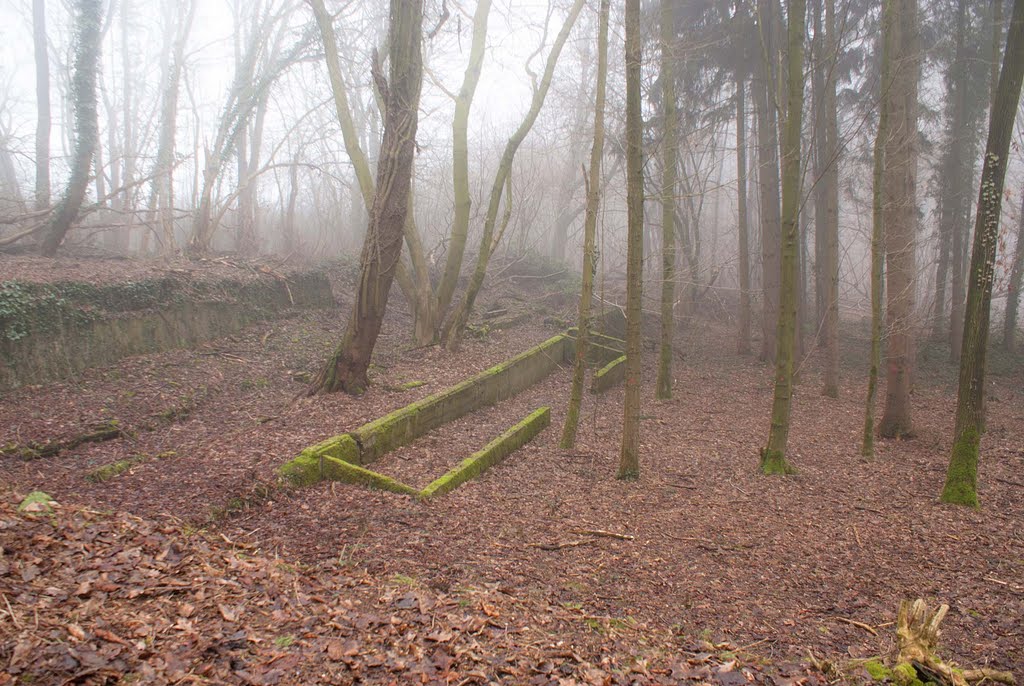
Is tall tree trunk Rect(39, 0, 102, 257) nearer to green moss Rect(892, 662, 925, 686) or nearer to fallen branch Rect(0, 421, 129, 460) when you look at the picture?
fallen branch Rect(0, 421, 129, 460)

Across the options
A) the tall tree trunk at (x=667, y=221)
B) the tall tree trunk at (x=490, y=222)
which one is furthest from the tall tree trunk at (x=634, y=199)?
the tall tree trunk at (x=490, y=222)

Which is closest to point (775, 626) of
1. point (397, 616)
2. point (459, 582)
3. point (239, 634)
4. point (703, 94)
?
point (459, 582)

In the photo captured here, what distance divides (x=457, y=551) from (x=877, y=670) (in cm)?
293

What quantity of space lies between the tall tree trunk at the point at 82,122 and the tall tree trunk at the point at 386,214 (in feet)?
20.6

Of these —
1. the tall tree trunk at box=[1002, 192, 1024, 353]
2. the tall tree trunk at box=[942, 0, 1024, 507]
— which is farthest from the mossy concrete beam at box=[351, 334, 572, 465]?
the tall tree trunk at box=[1002, 192, 1024, 353]

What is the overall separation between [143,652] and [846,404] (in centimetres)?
1209

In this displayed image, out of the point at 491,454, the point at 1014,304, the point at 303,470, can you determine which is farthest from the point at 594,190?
the point at 1014,304

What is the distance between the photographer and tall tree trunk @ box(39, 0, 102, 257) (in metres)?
11.3

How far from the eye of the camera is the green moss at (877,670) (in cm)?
358

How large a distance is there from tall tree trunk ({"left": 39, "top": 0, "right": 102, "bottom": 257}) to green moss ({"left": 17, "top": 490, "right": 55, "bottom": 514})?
27.5 ft

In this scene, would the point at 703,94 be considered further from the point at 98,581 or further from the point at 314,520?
the point at 98,581

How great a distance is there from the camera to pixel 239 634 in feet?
11.3

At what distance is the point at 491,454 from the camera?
775 cm

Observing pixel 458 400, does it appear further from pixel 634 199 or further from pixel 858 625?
pixel 858 625
